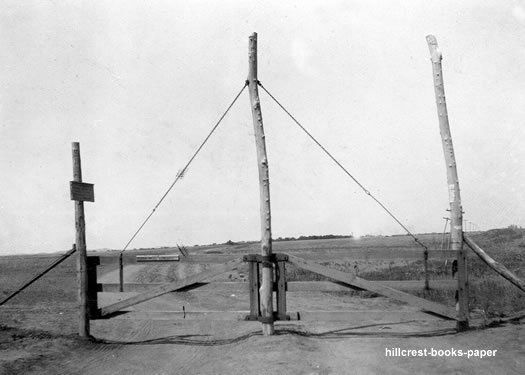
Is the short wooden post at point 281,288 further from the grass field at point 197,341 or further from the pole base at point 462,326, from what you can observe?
the pole base at point 462,326

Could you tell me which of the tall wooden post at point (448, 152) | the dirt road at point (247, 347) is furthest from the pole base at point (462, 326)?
the tall wooden post at point (448, 152)

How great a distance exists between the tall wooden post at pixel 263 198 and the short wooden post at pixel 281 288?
12cm

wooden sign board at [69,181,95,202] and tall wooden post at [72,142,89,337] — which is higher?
wooden sign board at [69,181,95,202]

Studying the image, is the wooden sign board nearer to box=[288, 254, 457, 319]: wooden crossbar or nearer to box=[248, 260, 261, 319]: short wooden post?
box=[248, 260, 261, 319]: short wooden post

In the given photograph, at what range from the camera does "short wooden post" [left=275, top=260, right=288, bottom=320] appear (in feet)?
26.7

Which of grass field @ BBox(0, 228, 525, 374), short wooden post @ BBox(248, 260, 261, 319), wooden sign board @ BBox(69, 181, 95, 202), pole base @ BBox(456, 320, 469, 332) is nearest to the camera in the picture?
grass field @ BBox(0, 228, 525, 374)

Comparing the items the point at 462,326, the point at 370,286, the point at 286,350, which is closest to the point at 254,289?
the point at 286,350

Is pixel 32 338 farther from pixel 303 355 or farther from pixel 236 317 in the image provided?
pixel 303 355

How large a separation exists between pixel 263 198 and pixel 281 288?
58.8 inches

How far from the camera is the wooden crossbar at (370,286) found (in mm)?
7980

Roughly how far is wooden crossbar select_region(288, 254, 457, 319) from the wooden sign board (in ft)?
12.2

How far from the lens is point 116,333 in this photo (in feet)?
32.1

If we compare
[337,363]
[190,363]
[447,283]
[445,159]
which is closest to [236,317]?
[190,363]

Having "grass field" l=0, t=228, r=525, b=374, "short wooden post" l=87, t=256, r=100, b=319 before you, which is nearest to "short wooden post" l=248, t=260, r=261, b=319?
"grass field" l=0, t=228, r=525, b=374
